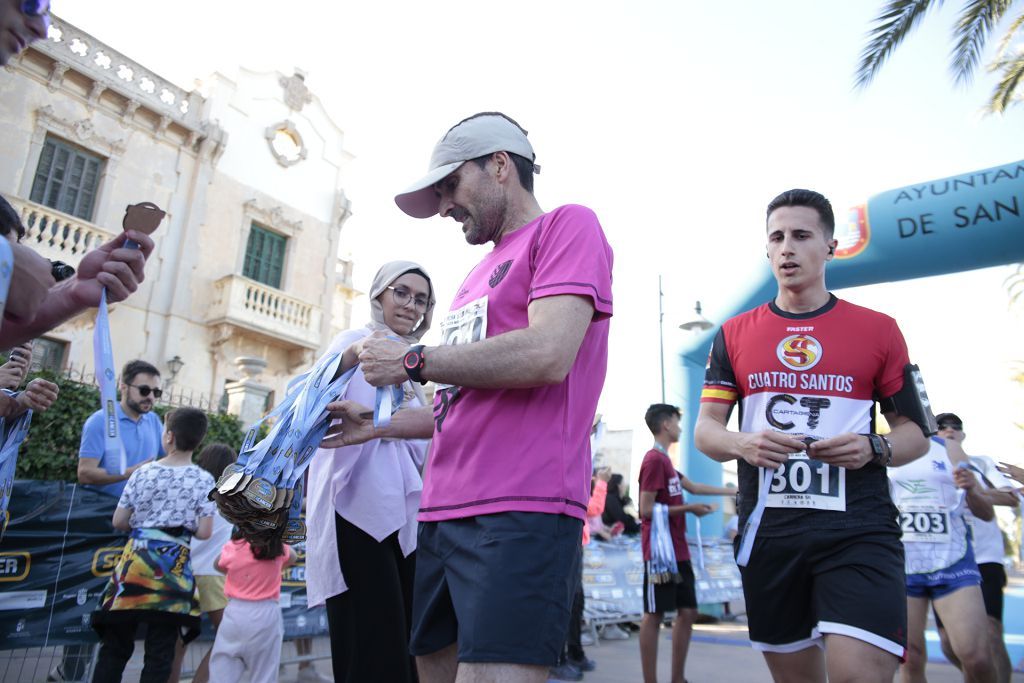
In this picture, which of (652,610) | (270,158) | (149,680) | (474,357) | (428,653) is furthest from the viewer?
(270,158)

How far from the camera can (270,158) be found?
2008cm

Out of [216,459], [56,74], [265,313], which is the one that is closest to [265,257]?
[265,313]

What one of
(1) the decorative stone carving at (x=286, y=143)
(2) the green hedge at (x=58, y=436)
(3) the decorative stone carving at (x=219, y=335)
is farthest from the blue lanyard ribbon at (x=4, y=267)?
(1) the decorative stone carving at (x=286, y=143)

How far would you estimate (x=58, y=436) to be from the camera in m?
8.49

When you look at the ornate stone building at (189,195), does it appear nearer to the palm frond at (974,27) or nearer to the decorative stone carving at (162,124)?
the decorative stone carving at (162,124)

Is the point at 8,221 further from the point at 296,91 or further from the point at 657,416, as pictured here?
the point at 296,91

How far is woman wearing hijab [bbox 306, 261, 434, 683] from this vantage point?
2.71 m

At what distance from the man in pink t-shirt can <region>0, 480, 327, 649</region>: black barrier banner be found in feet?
14.0

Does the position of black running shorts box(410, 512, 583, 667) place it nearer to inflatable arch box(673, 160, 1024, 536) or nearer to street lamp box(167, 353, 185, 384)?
inflatable arch box(673, 160, 1024, 536)

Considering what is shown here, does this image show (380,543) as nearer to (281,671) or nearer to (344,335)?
(344,335)

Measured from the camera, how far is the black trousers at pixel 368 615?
268 cm

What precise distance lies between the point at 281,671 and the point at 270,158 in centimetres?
1672

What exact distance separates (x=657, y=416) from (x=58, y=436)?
703cm

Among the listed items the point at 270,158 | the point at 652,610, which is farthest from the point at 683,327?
the point at 270,158
